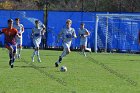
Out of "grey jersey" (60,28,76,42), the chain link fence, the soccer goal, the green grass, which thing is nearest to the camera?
the green grass

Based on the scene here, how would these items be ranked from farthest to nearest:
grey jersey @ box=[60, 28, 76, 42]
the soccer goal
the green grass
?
the soccer goal < grey jersey @ box=[60, 28, 76, 42] < the green grass

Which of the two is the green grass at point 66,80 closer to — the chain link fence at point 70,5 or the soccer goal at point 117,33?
the soccer goal at point 117,33

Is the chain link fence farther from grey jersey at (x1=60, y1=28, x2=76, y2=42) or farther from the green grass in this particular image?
the green grass

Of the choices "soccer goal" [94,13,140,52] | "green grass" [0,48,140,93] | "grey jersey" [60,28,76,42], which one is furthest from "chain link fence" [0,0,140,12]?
"green grass" [0,48,140,93]

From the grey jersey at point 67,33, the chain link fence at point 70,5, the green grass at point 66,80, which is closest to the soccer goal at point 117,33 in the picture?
the chain link fence at point 70,5

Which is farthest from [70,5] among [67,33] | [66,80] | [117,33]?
[66,80]

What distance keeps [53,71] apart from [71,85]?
500 centimetres

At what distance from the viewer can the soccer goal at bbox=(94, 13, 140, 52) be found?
1677 inches

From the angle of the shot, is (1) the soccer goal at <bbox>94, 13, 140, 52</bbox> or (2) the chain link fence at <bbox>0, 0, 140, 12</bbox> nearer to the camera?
(1) the soccer goal at <bbox>94, 13, 140, 52</bbox>

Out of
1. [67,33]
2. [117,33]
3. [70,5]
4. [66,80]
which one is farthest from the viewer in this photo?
[70,5]

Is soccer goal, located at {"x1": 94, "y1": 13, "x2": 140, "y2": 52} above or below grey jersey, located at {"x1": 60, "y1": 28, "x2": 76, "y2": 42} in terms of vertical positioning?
below

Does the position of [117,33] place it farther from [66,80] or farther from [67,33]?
[66,80]

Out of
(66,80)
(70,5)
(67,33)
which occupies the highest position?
(67,33)

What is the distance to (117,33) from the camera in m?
43.2
